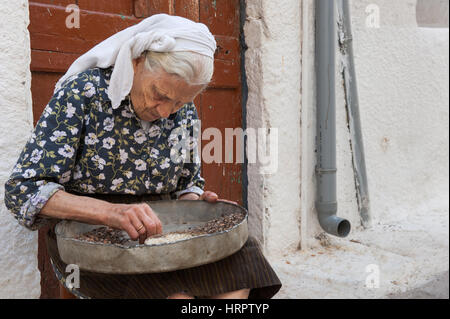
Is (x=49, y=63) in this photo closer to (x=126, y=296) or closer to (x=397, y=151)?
(x=126, y=296)

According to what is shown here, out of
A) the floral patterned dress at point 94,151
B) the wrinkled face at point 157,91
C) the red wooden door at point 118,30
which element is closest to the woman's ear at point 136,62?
the wrinkled face at point 157,91

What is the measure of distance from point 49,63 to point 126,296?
123 cm

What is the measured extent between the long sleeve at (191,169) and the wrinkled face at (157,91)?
0.90 ft

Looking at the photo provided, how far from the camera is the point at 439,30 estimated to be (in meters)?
4.59

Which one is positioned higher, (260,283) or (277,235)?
(260,283)

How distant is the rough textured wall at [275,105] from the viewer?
111 inches

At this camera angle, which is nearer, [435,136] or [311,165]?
[311,165]

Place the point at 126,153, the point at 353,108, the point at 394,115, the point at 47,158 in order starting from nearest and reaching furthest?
the point at 47,158 → the point at 126,153 → the point at 353,108 → the point at 394,115

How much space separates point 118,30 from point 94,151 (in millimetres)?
982

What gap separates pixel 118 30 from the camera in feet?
7.54

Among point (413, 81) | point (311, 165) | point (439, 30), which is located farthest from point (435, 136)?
point (311, 165)

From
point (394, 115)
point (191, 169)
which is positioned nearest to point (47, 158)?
point (191, 169)

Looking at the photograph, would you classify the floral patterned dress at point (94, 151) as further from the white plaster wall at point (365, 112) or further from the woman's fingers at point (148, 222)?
the white plaster wall at point (365, 112)

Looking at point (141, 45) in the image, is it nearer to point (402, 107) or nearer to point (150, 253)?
point (150, 253)
